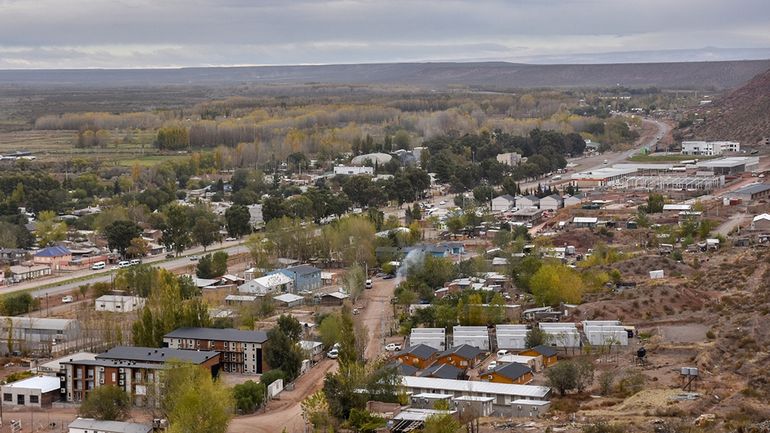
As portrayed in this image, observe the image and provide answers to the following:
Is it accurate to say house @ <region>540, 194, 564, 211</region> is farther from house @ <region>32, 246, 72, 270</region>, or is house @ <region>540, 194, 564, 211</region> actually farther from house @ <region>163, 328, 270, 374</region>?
house @ <region>163, 328, 270, 374</region>

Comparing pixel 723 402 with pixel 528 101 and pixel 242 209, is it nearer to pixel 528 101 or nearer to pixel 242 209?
pixel 242 209

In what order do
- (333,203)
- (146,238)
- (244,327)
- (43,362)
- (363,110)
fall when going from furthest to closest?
(363,110)
(333,203)
(146,238)
(244,327)
(43,362)

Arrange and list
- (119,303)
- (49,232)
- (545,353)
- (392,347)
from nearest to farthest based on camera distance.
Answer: (545,353) < (392,347) < (119,303) < (49,232)

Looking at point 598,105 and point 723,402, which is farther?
point 598,105

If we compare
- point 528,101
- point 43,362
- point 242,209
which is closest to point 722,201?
point 242,209

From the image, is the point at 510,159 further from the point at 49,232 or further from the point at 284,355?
the point at 284,355

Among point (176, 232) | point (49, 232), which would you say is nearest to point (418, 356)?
point (176, 232)
